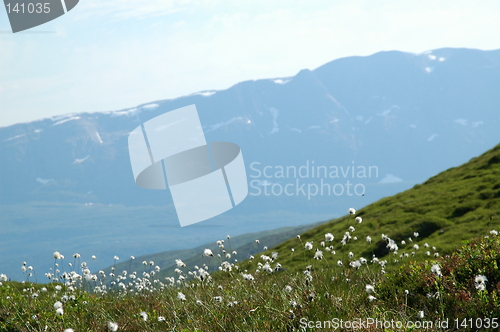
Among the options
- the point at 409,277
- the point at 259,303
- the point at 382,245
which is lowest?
the point at 382,245

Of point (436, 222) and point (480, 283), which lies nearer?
point (480, 283)

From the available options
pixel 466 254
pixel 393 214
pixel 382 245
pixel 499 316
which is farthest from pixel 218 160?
pixel 499 316

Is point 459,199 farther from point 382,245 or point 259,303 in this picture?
point 259,303

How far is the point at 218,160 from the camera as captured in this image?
89.2ft

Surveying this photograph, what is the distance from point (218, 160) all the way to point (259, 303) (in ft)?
64.6
